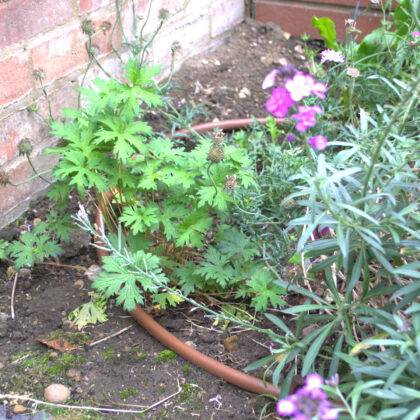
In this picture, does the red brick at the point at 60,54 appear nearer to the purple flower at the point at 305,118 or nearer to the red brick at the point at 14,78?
the red brick at the point at 14,78

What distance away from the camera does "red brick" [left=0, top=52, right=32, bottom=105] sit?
232 cm

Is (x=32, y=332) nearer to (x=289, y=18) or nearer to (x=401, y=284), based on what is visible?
(x=401, y=284)

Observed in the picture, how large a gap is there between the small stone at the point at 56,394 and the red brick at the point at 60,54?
120 centimetres

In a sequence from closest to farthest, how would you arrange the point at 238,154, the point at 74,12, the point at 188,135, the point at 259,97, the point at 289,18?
the point at 238,154 → the point at 74,12 → the point at 188,135 → the point at 259,97 → the point at 289,18

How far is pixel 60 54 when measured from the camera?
2.58 m

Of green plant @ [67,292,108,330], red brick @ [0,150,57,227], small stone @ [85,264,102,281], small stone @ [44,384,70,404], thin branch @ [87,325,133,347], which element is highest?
red brick @ [0,150,57,227]

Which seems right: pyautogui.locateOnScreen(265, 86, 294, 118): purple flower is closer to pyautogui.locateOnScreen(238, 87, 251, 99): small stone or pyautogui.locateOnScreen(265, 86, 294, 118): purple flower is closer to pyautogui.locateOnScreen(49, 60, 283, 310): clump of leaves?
pyautogui.locateOnScreen(49, 60, 283, 310): clump of leaves

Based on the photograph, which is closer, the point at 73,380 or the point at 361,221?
the point at 361,221

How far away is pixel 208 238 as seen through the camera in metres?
2.43

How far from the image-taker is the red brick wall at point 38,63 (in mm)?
2346

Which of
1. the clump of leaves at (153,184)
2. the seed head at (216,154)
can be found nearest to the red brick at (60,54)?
the clump of leaves at (153,184)

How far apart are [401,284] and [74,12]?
1.70m

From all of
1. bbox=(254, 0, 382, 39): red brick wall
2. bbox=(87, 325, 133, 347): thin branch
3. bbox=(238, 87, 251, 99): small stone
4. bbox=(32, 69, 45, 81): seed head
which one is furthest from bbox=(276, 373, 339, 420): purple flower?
bbox=(254, 0, 382, 39): red brick wall

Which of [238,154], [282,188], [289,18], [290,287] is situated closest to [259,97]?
[289,18]
